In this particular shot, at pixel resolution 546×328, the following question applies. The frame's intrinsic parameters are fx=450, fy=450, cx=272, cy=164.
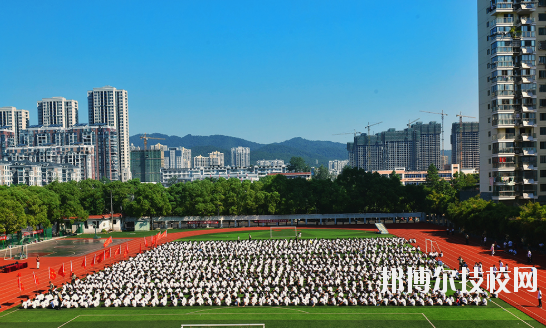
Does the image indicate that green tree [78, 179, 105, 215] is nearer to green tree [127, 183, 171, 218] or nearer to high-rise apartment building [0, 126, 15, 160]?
green tree [127, 183, 171, 218]

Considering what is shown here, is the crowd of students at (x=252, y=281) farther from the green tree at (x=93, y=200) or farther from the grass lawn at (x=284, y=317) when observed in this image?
the green tree at (x=93, y=200)

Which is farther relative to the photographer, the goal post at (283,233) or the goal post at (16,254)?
the goal post at (283,233)

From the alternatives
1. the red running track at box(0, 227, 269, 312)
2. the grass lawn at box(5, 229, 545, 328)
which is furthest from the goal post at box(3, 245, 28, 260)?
the grass lawn at box(5, 229, 545, 328)

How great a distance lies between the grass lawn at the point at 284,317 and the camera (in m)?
22.3

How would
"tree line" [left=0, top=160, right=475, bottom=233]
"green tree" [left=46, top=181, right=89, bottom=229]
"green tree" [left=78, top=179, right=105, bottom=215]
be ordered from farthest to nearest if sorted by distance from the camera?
1. "green tree" [left=78, top=179, right=105, bottom=215]
2. "tree line" [left=0, top=160, right=475, bottom=233]
3. "green tree" [left=46, top=181, right=89, bottom=229]

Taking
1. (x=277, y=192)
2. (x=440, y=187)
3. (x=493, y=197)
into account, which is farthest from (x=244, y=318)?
(x=440, y=187)

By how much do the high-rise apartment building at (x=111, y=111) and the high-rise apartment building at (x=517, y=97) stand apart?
158645 millimetres

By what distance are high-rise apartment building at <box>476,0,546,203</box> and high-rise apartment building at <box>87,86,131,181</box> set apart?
520ft

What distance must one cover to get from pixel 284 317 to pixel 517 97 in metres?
43.1

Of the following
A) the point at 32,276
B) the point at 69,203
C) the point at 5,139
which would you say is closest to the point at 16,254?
the point at 32,276

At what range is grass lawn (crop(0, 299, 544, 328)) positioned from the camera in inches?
877

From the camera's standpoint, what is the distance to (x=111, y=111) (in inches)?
7426

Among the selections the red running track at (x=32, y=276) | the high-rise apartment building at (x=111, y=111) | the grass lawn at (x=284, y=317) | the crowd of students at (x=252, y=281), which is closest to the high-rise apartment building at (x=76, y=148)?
the high-rise apartment building at (x=111, y=111)

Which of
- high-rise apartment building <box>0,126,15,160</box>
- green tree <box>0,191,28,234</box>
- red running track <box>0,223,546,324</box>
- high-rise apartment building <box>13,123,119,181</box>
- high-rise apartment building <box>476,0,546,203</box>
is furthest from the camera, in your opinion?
high-rise apartment building <box>0,126,15,160</box>
